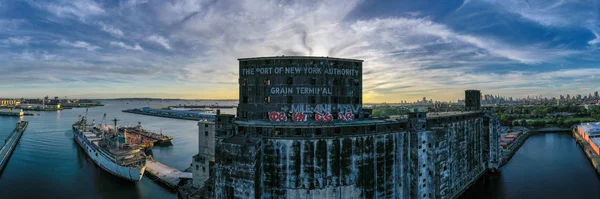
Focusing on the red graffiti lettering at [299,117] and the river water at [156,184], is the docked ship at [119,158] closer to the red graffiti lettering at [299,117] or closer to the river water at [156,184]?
the river water at [156,184]

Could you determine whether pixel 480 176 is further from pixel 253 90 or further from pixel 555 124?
pixel 555 124

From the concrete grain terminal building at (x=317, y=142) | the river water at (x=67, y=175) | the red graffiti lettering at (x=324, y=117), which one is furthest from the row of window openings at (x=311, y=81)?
the river water at (x=67, y=175)

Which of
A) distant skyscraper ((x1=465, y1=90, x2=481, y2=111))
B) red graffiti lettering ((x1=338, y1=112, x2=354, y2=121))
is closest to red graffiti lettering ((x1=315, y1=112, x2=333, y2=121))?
red graffiti lettering ((x1=338, y1=112, x2=354, y2=121))

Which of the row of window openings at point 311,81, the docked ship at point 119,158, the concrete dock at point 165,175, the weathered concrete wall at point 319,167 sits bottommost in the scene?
the concrete dock at point 165,175

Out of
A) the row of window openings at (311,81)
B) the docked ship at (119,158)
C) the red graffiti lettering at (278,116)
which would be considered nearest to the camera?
the red graffiti lettering at (278,116)

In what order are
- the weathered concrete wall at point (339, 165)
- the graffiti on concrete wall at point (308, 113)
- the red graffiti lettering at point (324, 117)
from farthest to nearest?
the graffiti on concrete wall at point (308, 113) < the red graffiti lettering at point (324, 117) < the weathered concrete wall at point (339, 165)

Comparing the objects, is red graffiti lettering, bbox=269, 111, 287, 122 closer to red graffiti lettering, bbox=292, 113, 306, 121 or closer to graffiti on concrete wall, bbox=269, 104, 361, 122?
graffiti on concrete wall, bbox=269, 104, 361, 122
